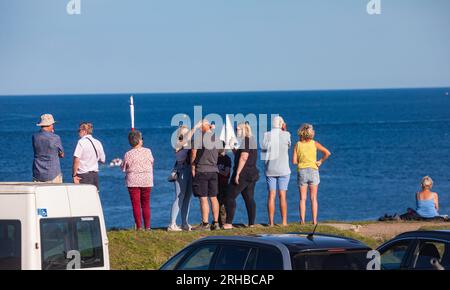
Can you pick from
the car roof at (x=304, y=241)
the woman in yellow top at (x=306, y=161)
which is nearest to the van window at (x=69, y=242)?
the car roof at (x=304, y=241)

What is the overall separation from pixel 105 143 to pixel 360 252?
91642 millimetres

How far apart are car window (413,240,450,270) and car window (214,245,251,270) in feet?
6.18

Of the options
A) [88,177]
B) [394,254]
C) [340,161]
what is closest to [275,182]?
[88,177]

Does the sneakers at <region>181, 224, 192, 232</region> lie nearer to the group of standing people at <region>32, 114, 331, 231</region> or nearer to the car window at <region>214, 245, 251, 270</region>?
the group of standing people at <region>32, 114, 331, 231</region>

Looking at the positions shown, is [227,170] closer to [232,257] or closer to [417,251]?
[417,251]

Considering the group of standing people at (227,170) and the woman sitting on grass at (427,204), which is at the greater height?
the group of standing people at (227,170)

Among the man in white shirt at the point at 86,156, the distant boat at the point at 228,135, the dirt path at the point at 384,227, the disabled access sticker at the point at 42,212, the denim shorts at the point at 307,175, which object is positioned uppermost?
the distant boat at the point at 228,135

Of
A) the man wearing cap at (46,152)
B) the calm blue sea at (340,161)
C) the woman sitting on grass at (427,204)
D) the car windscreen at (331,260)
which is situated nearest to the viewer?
the car windscreen at (331,260)

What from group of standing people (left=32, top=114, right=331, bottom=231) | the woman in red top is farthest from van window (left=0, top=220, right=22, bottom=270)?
the woman in red top

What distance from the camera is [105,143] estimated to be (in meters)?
100

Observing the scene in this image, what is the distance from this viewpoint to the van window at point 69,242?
11.1 m

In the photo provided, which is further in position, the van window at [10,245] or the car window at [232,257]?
the van window at [10,245]

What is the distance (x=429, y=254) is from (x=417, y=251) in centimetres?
14

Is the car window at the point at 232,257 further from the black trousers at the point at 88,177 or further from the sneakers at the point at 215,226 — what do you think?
the black trousers at the point at 88,177
